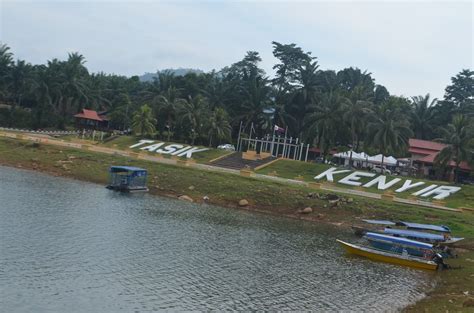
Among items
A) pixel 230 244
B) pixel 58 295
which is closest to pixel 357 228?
pixel 230 244

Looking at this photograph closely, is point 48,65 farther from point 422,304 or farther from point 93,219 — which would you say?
point 422,304

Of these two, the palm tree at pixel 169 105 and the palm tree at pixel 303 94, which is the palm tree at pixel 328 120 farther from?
the palm tree at pixel 169 105

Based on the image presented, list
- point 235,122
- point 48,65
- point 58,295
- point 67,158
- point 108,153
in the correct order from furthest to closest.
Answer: point 48,65 < point 235,122 < point 108,153 < point 67,158 < point 58,295

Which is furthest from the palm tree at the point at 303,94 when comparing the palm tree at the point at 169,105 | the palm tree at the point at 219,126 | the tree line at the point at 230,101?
the palm tree at the point at 169,105

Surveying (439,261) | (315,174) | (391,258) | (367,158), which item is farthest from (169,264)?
(367,158)

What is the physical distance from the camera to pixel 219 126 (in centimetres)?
11456

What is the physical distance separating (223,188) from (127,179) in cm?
1325

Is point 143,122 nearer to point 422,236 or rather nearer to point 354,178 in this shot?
point 354,178

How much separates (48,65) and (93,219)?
4472 inches

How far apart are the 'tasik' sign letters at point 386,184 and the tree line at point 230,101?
1456 cm

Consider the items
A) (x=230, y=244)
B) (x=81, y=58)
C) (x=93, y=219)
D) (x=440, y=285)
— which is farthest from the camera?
(x=81, y=58)

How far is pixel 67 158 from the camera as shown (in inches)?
3246

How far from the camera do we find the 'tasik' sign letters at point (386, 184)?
75875 millimetres

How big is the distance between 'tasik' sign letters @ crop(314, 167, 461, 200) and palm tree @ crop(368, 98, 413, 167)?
6.48 metres
